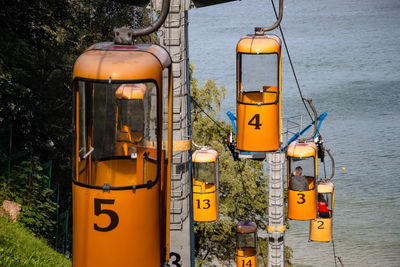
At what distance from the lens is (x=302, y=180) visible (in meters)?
15.0

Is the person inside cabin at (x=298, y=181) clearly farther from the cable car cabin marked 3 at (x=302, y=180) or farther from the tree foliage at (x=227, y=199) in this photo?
the tree foliage at (x=227, y=199)

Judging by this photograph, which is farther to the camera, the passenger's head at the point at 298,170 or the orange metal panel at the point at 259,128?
the passenger's head at the point at 298,170

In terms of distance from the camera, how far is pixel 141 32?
640cm

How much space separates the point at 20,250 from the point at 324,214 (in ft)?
33.0

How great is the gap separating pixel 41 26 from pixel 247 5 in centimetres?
5632

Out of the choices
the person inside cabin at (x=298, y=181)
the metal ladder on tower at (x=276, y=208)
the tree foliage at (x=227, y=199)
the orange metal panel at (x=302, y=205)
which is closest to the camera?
the orange metal panel at (x=302, y=205)

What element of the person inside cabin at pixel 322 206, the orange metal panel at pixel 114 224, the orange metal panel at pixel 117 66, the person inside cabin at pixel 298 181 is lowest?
the person inside cabin at pixel 322 206

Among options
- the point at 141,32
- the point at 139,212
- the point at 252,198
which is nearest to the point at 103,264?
the point at 139,212

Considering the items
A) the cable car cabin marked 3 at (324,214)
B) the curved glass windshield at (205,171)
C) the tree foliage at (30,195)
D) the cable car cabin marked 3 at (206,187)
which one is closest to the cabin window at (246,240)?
the cable car cabin marked 3 at (324,214)

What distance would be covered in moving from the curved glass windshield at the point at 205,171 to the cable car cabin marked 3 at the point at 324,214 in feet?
9.23

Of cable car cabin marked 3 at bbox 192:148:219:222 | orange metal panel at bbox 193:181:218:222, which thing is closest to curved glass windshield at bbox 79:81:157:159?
cable car cabin marked 3 at bbox 192:148:219:222

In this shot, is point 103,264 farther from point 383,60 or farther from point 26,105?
point 383,60

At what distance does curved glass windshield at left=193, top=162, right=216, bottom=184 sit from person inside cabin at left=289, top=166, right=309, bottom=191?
1.62 meters

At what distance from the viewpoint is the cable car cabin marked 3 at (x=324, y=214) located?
56.8 ft
